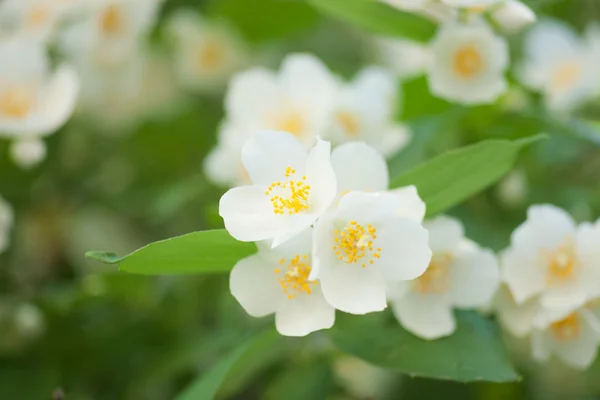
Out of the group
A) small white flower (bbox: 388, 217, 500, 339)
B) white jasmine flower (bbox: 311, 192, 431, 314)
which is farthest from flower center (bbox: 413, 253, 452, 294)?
white jasmine flower (bbox: 311, 192, 431, 314)

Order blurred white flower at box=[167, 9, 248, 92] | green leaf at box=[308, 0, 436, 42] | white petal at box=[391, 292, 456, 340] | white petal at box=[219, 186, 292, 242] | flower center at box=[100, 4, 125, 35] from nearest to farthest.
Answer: white petal at box=[219, 186, 292, 242] → white petal at box=[391, 292, 456, 340] → green leaf at box=[308, 0, 436, 42] → flower center at box=[100, 4, 125, 35] → blurred white flower at box=[167, 9, 248, 92]

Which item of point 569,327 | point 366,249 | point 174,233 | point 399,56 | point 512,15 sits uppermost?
point 512,15

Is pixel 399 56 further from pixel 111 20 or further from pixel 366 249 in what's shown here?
pixel 366 249

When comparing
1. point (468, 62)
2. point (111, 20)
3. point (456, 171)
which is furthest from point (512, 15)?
point (111, 20)

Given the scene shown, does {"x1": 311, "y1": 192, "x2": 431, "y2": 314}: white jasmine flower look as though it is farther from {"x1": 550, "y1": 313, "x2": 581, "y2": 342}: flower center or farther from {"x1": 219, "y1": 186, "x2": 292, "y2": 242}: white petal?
{"x1": 550, "y1": 313, "x2": 581, "y2": 342}: flower center

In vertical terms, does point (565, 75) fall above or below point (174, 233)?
above

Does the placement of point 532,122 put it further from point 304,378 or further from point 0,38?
point 0,38
